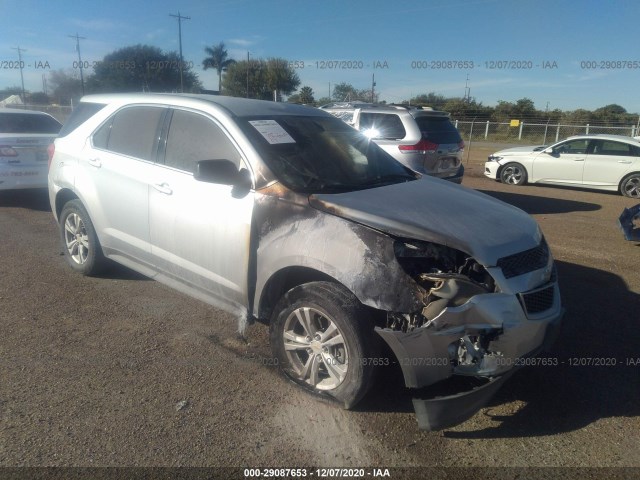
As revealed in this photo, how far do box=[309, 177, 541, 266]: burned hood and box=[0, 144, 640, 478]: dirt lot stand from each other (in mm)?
1080

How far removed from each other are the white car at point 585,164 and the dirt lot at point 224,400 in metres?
8.40

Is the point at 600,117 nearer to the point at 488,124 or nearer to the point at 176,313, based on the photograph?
the point at 488,124

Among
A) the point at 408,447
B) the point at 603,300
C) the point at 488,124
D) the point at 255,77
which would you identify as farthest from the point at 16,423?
the point at 255,77

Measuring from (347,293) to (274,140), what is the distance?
1.36 m

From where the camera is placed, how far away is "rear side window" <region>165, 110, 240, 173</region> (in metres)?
3.76

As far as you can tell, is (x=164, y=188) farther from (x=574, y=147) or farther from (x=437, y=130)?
(x=574, y=147)

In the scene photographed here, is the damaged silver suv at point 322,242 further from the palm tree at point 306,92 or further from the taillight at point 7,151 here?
the palm tree at point 306,92

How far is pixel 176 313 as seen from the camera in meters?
4.52

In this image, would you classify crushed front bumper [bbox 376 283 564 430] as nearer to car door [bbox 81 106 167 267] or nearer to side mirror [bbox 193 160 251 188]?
side mirror [bbox 193 160 251 188]

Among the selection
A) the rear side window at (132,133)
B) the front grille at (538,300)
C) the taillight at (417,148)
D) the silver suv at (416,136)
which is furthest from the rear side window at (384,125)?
the front grille at (538,300)

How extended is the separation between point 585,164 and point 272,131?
1107 centimetres

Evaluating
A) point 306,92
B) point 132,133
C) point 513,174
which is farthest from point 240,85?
point 132,133

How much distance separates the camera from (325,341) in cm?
313

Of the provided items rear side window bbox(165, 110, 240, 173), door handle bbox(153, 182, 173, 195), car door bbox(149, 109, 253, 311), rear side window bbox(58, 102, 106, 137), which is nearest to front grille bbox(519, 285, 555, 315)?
car door bbox(149, 109, 253, 311)
